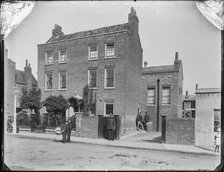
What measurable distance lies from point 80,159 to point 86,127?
2512mm

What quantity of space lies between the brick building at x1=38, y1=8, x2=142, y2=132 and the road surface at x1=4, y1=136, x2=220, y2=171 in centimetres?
178

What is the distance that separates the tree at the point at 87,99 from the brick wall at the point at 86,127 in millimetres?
409

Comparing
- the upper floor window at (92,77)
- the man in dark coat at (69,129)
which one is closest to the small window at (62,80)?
the upper floor window at (92,77)

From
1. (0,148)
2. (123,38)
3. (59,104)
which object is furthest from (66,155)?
(123,38)

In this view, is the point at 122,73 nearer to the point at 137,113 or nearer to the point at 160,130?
the point at 137,113

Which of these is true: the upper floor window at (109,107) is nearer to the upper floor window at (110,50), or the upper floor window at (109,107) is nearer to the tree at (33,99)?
the upper floor window at (110,50)

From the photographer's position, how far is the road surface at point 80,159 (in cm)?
397

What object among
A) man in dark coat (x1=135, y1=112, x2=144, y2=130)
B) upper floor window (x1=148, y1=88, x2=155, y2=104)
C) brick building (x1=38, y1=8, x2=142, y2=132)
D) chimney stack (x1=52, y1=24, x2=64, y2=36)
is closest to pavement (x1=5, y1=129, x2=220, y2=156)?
man in dark coat (x1=135, y1=112, x2=144, y2=130)

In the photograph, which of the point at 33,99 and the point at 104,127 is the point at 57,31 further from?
the point at 104,127

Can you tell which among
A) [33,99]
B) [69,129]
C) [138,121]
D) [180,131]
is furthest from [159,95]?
[33,99]

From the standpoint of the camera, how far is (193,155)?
5492mm

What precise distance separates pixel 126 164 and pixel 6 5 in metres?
4.05

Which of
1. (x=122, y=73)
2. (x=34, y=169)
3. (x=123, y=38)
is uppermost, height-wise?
(x=123, y=38)

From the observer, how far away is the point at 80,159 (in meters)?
4.60
